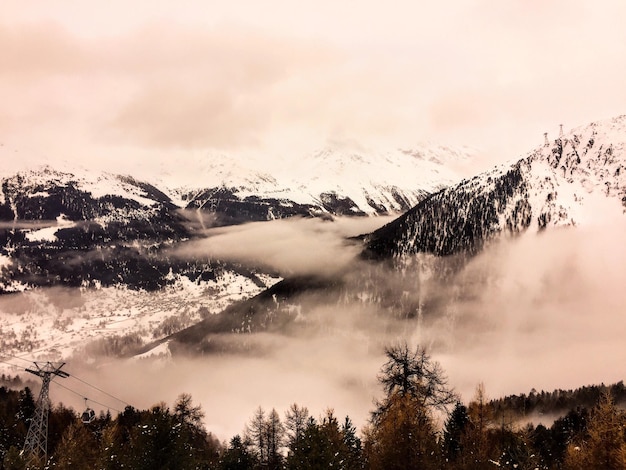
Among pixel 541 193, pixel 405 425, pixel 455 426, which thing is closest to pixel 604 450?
pixel 405 425

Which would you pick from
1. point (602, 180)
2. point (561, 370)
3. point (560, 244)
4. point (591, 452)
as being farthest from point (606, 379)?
point (591, 452)

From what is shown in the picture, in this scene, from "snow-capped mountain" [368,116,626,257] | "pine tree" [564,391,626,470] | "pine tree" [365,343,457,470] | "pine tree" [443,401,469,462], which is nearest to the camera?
"pine tree" [365,343,457,470]

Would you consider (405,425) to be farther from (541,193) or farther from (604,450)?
(541,193)

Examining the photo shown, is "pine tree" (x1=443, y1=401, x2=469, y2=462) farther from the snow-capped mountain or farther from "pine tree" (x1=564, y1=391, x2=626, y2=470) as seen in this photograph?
the snow-capped mountain

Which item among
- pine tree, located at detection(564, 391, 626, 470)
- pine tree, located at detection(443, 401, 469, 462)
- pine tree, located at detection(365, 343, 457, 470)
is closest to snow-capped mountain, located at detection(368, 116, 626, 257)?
pine tree, located at detection(443, 401, 469, 462)

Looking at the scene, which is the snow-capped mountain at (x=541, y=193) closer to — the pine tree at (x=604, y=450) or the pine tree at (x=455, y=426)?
the pine tree at (x=455, y=426)

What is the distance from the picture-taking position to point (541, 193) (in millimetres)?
178875

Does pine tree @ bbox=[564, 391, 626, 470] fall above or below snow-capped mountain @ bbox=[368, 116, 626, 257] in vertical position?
below

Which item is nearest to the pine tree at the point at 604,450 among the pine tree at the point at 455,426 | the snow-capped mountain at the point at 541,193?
the pine tree at the point at 455,426

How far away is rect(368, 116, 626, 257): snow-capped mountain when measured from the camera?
179250mm

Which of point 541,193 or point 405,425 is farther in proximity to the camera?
point 541,193

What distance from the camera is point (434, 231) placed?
193m

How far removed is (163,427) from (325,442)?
1104cm

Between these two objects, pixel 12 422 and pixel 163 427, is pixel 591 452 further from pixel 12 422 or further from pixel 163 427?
pixel 12 422
